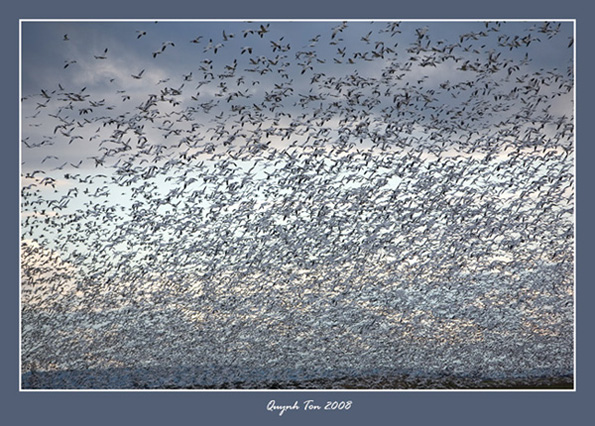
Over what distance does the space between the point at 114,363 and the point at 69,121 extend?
136 inches

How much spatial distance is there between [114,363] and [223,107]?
395 centimetres

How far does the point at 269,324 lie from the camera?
13.1m

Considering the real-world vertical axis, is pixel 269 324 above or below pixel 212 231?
below

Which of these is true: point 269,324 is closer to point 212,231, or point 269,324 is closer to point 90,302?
point 212,231

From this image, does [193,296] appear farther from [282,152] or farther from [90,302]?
[282,152]

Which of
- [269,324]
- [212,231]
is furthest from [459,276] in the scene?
[212,231]

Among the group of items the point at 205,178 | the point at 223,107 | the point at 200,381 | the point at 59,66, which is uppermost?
the point at 59,66

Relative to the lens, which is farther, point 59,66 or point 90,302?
point 90,302

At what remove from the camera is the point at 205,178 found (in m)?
13.1

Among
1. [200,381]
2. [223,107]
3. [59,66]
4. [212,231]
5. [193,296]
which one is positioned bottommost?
[200,381]

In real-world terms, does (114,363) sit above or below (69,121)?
below

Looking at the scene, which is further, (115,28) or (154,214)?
(154,214)

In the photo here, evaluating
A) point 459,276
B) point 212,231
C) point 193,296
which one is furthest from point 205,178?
point 459,276

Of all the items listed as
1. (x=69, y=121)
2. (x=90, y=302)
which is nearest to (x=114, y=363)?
(x=90, y=302)
